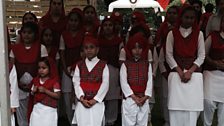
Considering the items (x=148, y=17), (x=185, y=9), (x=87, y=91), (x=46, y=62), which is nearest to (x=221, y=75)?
(x=185, y=9)

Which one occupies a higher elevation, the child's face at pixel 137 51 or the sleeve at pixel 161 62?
the child's face at pixel 137 51

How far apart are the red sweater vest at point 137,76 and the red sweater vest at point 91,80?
1.05 ft

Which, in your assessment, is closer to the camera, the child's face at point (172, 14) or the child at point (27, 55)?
the child at point (27, 55)

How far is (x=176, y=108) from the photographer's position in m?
5.10

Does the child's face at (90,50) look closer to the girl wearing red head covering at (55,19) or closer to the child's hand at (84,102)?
the child's hand at (84,102)

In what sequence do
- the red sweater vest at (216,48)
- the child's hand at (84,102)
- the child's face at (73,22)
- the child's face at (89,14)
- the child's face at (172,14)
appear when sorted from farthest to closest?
the child's face at (172,14) → the child's face at (89,14) → the child's face at (73,22) → the red sweater vest at (216,48) → the child's hand at (84,102)

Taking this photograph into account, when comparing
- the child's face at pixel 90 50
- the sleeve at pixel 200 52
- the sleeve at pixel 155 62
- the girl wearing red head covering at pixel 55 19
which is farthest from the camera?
the girl wearing red head covering at pixel 55 19

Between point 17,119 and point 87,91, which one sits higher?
point 87,91

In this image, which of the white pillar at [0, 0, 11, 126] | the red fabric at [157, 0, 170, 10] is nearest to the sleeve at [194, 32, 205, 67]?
the white pillar at [0, 0, 11, 126]

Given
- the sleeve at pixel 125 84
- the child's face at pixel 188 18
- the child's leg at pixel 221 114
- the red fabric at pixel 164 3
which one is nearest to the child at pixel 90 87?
the sleeve at pixel 125 84

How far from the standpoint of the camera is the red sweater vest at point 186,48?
16.5ft

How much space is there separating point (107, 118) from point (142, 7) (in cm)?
848

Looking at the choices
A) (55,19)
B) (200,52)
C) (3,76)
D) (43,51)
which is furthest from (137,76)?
(3,76)

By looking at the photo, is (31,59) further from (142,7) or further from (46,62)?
(142,7)
